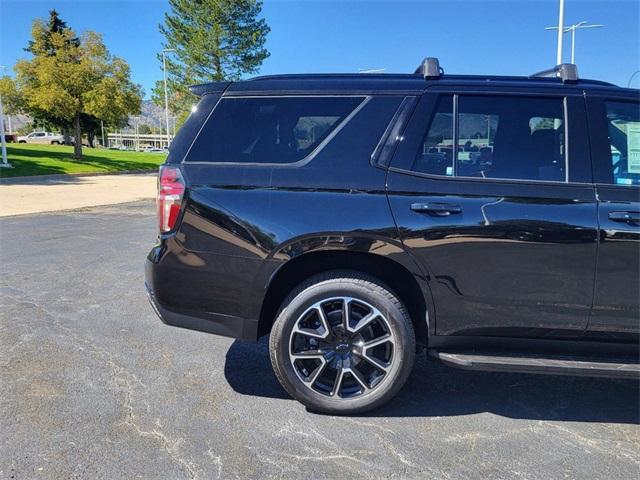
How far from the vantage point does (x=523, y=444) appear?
2.75 metres

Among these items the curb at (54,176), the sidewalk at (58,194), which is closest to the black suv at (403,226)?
the sidewalk at (58,194)

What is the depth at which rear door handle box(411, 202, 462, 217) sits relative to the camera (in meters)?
2.80

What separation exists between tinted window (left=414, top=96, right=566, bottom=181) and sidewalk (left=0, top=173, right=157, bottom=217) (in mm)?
11903

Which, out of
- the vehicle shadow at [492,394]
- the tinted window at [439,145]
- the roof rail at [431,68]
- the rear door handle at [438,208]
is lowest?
the vehicle shadow at [492,394]

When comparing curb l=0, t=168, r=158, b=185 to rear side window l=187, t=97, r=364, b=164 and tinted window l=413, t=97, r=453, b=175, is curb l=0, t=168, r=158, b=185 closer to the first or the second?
rear side window l=187, t=97, r=364, b=164

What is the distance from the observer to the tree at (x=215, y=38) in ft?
94.1

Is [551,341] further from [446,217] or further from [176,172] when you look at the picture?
[176,172]

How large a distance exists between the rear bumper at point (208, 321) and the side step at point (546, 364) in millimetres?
1191

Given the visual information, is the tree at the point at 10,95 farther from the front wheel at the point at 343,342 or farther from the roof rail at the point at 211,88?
the front wheel at the point at 343,342

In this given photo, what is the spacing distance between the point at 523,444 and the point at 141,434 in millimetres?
2164

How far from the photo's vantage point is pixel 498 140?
3.00 m

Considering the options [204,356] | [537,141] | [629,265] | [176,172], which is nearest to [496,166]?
[537,141]

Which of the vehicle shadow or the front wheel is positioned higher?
the front wheel

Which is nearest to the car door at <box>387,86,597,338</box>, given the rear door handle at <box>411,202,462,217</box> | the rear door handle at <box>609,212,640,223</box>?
the rear door handle at <box>411,202,462,217</box>
